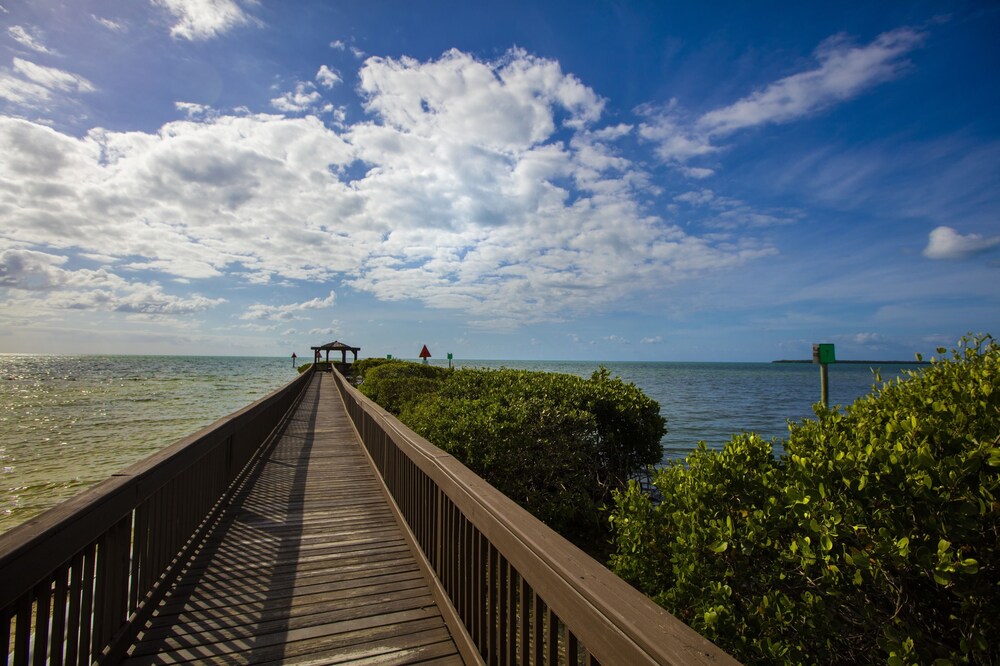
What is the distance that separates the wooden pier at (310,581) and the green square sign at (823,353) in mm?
7211

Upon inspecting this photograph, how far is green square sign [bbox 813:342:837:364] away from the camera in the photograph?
831cm

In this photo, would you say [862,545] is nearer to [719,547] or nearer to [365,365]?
[719,547]

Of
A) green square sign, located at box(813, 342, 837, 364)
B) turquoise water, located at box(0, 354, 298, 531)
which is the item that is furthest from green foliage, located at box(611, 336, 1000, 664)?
turquoise water, located at box(0, 354, 298, 531)

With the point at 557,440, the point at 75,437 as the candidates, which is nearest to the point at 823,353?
the point at 557,440

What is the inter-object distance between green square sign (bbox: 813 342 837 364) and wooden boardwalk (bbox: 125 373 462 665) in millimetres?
7832

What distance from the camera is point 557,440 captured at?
6.01 m

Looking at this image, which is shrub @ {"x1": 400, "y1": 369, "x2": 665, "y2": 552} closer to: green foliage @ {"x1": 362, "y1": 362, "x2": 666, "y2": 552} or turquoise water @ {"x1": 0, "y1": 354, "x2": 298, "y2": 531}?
green foliage @ {"x1": 362, "y1": 362, "x2": 666, "y2": 552}

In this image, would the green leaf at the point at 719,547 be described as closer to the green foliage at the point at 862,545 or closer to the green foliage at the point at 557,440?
the green foliage at the point at 862,545

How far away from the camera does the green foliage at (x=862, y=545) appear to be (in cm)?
189

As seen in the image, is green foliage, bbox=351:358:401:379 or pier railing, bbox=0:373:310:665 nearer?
pier railing, bbox=0:373:310:665

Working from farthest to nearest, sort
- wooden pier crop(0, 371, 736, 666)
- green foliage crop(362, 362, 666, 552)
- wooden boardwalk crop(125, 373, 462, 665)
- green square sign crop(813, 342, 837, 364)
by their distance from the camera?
green square sign crop(813, 342, 837, 364) < green foliage crop(362, 362, 666, 552) < wooden boardwalk crop(125, 373, 462, 665) < wooden pier crop(0, 371, 736, 666)

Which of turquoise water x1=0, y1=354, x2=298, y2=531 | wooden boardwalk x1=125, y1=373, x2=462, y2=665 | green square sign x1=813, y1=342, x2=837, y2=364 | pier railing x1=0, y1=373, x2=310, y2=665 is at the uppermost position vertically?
green square sign x1=813, y1=342, x2=837, y2=364

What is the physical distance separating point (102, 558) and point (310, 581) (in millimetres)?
1773

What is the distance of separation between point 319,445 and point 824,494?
10063 mm
